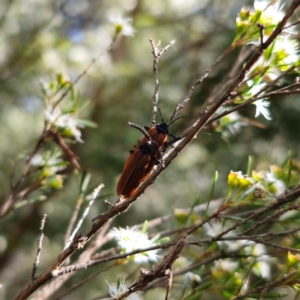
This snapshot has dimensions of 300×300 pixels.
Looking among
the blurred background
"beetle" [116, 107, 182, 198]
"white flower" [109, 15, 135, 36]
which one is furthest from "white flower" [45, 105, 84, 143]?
the blurred background

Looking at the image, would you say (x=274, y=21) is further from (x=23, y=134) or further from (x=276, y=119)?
(x=23, y=134)

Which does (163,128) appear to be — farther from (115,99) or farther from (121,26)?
(115,99)

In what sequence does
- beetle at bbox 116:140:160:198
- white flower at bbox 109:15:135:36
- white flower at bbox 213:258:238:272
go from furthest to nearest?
white flower at bbox 109:15:135:36, white flower at bbox 213:258:238:272, beetle at bbox 116:140:160:198

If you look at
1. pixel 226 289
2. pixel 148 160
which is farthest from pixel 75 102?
pixel 226 289

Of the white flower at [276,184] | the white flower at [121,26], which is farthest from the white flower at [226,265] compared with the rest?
the white flower at [121,26]

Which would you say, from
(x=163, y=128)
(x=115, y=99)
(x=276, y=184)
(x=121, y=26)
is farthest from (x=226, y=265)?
(x=115, y=99)

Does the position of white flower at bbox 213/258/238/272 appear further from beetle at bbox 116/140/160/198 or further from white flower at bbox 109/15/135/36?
white flower at bbox 109/15/135/36
